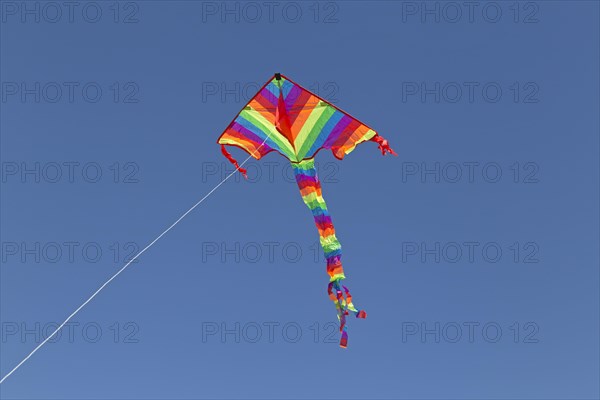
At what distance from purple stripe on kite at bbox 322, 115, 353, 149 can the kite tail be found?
0.45 metres

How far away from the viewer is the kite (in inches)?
461

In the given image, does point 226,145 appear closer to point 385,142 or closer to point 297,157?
point 297,157

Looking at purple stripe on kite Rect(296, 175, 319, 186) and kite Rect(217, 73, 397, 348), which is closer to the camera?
kite Rect(217, 73, 397, 348)

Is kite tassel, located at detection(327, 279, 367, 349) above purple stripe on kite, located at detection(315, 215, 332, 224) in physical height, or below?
below

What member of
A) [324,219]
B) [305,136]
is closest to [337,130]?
[305,136]

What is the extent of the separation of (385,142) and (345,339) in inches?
129

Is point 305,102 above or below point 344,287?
above

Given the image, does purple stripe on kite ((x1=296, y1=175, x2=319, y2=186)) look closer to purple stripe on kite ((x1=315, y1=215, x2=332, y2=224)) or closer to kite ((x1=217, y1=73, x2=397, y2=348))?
kite ((x1=217, y1=73, x2=397, y2=348))

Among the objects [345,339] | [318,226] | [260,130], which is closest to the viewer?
[345,339]

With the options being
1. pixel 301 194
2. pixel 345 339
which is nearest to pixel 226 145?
pixel 301 194

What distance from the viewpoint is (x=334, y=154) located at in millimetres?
12242

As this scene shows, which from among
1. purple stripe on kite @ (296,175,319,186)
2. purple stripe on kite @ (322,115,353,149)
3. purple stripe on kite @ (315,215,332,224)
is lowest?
purple stripe on kite @ (315,215,332,224)

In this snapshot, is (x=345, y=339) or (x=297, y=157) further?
(x=297, y=157)

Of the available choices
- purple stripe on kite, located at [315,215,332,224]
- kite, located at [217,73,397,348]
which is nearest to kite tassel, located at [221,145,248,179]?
kite, located at [217,73,397,348]
